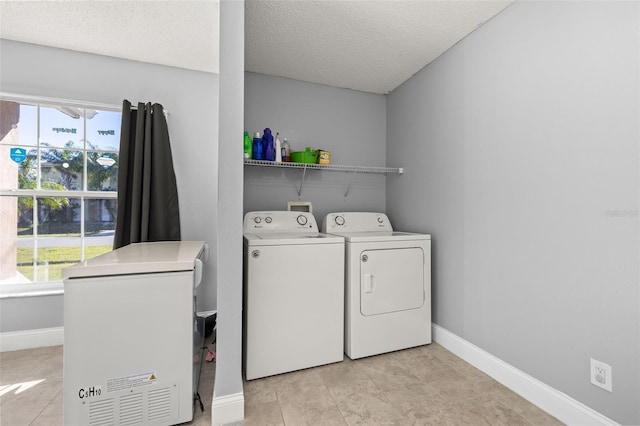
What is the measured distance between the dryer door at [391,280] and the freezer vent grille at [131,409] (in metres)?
1.38

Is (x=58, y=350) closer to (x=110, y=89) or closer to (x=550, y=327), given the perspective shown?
(x=110, y=89)

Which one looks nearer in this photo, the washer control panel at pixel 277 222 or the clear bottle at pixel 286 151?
the washer control panel at pixel 277 222

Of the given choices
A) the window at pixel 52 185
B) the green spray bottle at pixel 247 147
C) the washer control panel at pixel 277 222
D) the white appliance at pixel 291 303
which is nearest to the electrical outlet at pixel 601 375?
the white appliance at pixel 291 303

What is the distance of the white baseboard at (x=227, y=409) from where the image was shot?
1400mm

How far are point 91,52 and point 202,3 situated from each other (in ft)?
4.16

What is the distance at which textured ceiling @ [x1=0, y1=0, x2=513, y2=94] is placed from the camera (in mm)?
1805

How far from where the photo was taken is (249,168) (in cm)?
263

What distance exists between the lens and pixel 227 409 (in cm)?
142

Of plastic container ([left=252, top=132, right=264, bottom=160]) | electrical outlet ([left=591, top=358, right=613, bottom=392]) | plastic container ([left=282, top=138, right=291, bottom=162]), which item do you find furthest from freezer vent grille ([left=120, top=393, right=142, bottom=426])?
electrical outlet ([left=591, top=358, right=613, bottom=392])

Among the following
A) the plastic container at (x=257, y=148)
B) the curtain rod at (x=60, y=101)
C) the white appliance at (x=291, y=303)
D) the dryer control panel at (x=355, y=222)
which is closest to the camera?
the white appliance at (x=291, y=303)

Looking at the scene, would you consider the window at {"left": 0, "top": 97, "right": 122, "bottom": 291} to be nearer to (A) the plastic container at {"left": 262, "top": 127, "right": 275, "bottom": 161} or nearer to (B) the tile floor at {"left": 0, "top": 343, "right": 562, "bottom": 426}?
(B) the tile floor at {"left": 0, "top": 343, "right": 562, "bottom": 426}

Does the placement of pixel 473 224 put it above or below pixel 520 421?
above

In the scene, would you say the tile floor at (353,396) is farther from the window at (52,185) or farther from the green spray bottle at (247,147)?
the green spray bottle at (247,147)

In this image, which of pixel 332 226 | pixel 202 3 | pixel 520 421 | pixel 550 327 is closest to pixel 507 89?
pixel 550 327
